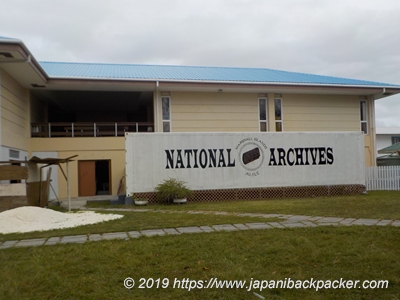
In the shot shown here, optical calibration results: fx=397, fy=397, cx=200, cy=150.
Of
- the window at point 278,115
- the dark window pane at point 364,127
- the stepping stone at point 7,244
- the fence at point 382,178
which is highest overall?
the window at point 278,115

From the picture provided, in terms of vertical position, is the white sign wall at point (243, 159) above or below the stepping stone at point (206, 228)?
above

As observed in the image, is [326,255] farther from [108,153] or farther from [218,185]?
[108,153]

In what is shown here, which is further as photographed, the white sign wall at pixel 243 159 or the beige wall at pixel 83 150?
the beige wall at pixel 83 150

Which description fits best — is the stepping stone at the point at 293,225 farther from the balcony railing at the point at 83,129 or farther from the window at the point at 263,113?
the window at the point at 263,113

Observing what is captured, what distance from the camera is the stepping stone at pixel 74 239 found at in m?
6.75

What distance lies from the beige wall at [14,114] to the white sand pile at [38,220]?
557 cm

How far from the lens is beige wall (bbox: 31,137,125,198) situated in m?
18.5

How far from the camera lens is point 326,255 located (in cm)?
579

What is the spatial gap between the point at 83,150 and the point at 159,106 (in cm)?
423

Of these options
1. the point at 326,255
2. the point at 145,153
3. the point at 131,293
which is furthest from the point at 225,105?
the point at 131,293

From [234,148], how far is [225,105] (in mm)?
5591

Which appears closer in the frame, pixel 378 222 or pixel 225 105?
pixel 378 222

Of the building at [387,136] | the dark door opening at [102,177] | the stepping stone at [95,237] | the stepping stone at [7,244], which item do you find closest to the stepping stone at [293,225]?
the stepping stone at [95,237]

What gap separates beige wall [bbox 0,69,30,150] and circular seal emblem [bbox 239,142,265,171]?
8914mm
